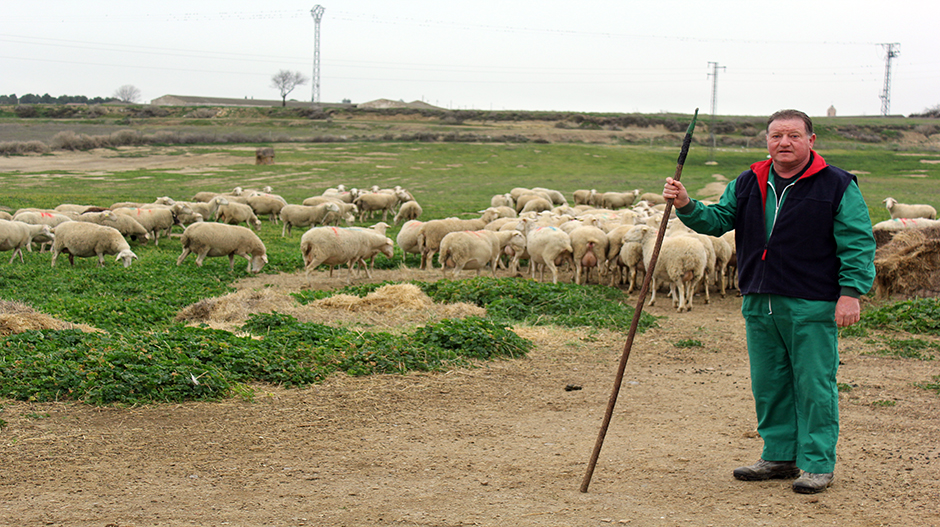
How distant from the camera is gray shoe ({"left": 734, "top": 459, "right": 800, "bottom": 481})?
496cm

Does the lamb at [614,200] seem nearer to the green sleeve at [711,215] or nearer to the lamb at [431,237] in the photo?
the lamb at [431,237]

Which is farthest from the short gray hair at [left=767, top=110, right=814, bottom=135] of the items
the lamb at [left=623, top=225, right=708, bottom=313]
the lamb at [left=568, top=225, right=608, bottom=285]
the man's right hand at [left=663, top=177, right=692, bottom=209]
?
the lamb at [left=568, top=225, right=608, bottom=285]

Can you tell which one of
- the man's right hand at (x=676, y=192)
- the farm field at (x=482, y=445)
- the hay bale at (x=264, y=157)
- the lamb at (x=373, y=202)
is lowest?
the farm field at (x=482, y=445)

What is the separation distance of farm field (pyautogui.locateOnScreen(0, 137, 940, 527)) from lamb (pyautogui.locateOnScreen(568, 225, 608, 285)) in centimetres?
327

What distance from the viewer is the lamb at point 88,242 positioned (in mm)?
15234

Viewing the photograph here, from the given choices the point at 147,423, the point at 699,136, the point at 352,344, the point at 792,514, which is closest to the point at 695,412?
the point at 792,514

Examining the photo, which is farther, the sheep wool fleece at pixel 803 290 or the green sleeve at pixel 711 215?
the green sleeve at pixel 711 215

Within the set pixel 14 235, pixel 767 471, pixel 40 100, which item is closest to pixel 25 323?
pixel 767 471

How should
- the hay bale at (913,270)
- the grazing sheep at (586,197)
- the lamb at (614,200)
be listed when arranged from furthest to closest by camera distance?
the grazing sheep at (586,197), the lamb at (614,200), the hay bale at (913,270)

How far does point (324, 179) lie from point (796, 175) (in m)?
40.2

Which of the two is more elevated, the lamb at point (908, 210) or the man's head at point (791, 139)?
the man's head at point (791, 139)

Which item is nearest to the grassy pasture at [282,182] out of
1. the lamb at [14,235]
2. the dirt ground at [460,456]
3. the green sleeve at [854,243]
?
the lamb at [14,235]

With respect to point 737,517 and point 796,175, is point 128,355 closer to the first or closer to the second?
point 737,517

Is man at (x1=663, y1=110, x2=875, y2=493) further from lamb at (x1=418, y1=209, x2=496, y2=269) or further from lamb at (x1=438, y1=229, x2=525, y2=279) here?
lamb at (x1=418, y1=209, x2=496, y2=269)
